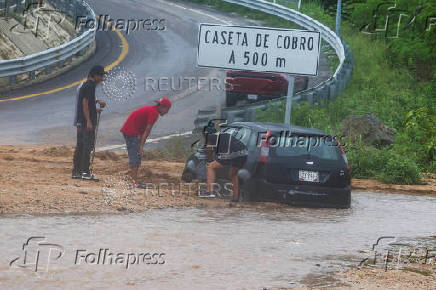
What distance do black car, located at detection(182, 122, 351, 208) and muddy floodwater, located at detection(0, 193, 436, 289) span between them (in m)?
0.26

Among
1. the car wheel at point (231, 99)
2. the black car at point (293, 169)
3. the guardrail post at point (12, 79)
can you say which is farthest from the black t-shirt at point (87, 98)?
the guardrail post at point (12, 79)

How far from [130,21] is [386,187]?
83.3 feet

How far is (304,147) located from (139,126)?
2.79 metres

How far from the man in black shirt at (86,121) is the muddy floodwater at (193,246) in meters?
2.50

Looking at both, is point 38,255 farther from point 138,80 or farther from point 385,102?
point 138,80

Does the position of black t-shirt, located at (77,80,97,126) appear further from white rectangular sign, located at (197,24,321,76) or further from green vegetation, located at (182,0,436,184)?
green vegetation, located at (182,0,436,184)

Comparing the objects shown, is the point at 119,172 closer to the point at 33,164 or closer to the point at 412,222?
the point at 33,164

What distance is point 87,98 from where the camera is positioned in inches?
550

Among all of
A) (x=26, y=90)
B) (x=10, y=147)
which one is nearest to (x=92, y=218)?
(x=10, y=147)

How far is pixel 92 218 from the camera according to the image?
1117 cm

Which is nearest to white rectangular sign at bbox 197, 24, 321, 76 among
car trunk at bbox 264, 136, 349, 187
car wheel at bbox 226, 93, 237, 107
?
car trunk at bbox 264, 136, 349, 187

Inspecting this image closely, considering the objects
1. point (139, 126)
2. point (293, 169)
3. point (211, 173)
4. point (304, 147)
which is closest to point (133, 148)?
point (139, 126)

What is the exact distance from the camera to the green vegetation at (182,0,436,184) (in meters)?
17.9

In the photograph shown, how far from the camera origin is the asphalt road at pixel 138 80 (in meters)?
20.9
